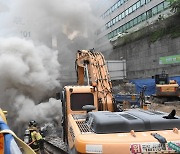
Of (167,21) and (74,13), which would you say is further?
(167,21)

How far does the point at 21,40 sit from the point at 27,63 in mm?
1282

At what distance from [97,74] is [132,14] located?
27.3 meters

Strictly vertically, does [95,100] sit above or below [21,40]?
below

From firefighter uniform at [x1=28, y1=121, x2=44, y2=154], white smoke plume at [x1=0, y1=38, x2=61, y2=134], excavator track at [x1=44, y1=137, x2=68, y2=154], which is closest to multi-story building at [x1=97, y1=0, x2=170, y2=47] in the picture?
white smoke plume at [x1=0, y1=38, x2=61, y2=134]

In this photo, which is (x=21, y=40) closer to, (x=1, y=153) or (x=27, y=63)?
(x=27, y=63)

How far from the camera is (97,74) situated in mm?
9633

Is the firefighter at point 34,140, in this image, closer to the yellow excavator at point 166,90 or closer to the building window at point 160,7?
the yellow excavator at point 166,90

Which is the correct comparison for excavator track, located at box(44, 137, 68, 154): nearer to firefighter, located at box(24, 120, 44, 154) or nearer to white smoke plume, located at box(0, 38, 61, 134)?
firefighter, located at box(24, 120, 44, 154)

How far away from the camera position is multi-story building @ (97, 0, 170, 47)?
2962 centimetres

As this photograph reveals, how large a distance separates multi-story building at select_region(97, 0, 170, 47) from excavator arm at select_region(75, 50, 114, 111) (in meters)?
16.8

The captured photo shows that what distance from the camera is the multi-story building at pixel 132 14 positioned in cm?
2962

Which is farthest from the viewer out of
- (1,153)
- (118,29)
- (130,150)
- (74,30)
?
(118,29)

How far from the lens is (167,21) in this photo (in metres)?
27.0

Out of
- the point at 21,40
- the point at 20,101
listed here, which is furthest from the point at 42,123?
the point at 21,40
